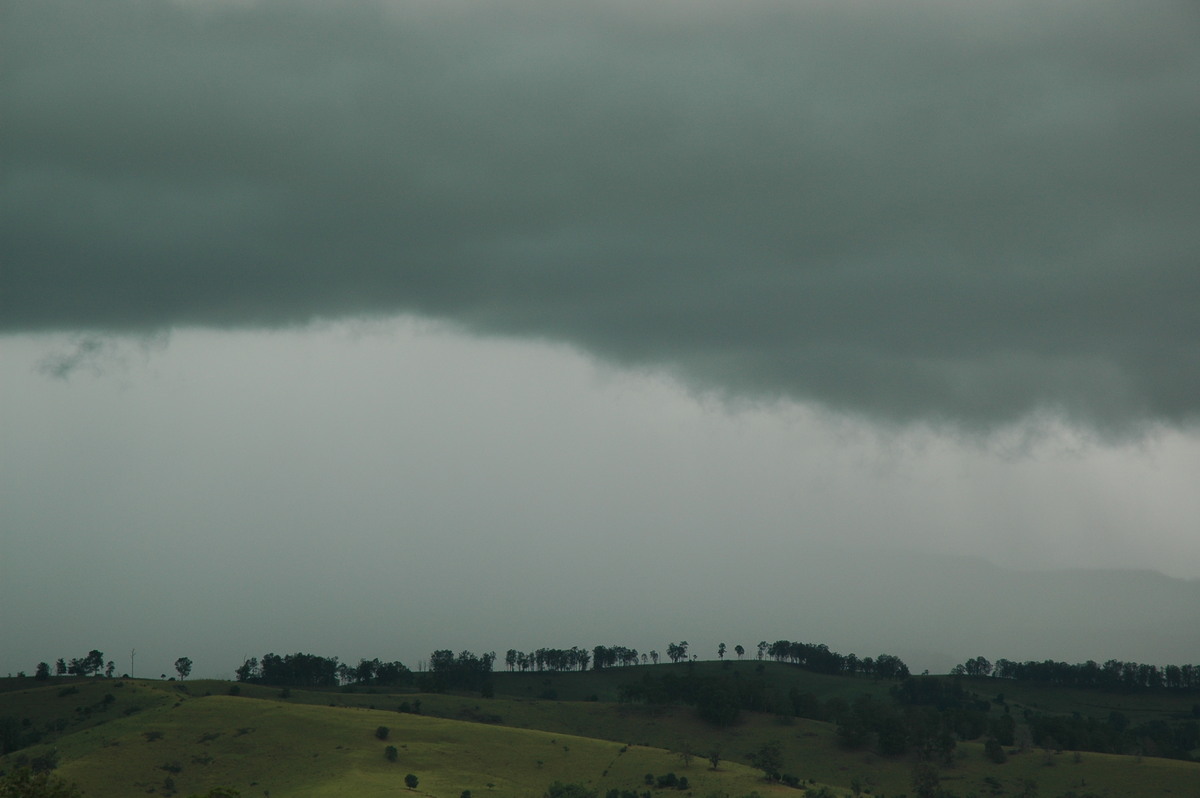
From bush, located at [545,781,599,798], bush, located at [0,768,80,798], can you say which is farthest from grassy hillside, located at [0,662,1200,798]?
bush, located at [0,768,80,798]

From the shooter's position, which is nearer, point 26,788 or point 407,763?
point 26,788

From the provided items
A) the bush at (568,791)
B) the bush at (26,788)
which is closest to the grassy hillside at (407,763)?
the bush at (568,791)

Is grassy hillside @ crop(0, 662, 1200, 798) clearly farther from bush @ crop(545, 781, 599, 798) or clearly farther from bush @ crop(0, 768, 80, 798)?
bush @ crop(0, 768, 80, 798)

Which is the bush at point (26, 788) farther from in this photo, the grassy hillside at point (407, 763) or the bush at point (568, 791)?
the bush at point (568, 791)

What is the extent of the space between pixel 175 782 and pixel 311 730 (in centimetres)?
2565

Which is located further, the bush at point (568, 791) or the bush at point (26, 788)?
the bush at point (568, 791)

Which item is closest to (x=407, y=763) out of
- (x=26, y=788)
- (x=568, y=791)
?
(x=568, y=791)

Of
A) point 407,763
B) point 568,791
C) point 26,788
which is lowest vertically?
point 568,791

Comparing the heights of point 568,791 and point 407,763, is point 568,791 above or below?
below

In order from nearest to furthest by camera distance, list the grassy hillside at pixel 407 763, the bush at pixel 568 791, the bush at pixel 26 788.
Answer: the bush at pixel 26 788, the bush at pixel 568 791, the grassy hillside at pixel 407 763

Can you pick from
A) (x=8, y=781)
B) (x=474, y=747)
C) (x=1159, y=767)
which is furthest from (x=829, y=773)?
(x=8, y=781)

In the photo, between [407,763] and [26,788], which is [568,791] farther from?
[26,788]

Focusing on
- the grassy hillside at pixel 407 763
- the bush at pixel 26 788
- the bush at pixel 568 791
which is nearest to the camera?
the bush at pixel 26 788

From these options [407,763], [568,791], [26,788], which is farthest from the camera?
[407,763]
